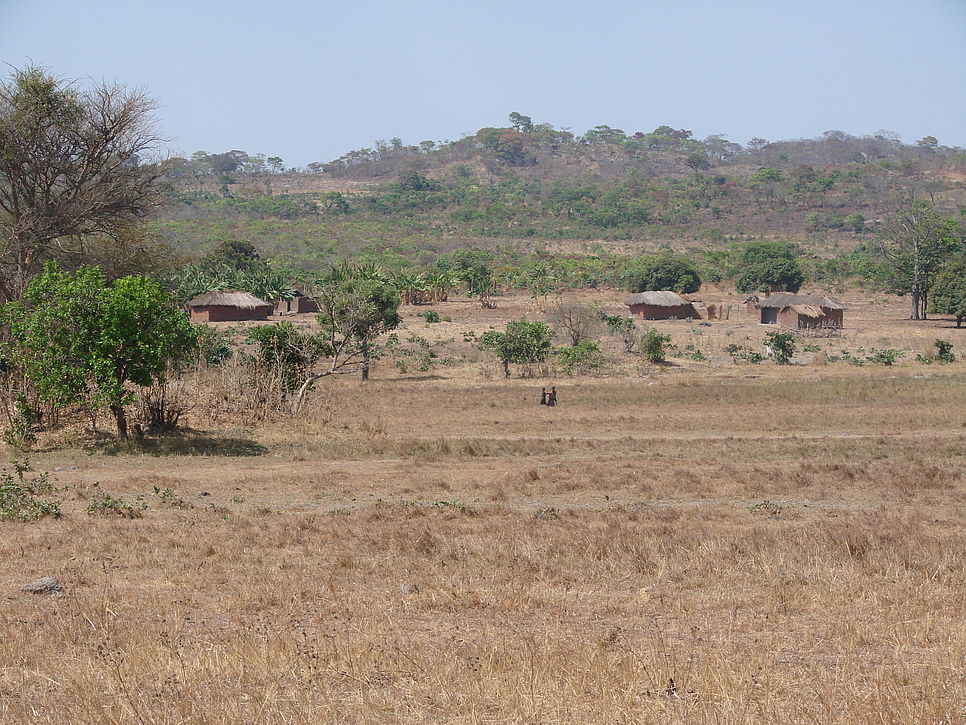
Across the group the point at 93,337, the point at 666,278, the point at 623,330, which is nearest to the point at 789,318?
the point at 623,330

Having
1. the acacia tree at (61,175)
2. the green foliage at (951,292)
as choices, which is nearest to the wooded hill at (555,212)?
the green foliage at (951,292)

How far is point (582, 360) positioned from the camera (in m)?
40.0

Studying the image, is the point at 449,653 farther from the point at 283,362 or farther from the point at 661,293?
the point at 661,293

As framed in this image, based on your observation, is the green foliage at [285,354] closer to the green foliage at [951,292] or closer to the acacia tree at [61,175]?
the acacia tree at [61,175]

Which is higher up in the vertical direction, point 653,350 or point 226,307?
point 226,307

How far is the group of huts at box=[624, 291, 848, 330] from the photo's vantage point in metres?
61.9

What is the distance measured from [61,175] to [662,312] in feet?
154

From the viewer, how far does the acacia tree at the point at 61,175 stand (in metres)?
25.6

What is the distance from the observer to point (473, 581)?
8.35 metres

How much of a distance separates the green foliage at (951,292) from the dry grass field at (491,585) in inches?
1819

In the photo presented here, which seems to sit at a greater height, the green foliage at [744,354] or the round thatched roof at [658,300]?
the round thatched roof at [658,300]

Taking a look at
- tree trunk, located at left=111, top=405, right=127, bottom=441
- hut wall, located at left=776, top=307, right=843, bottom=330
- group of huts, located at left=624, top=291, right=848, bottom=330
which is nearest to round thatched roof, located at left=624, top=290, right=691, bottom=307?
group of huts, located at left=624, top=291, right=848, bottom=330

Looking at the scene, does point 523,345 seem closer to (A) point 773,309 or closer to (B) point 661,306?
(B) point 661,306

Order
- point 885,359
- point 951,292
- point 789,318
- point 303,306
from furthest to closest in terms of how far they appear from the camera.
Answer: point 303,306 → point 789,318 → point 951,292 → point 885,359
